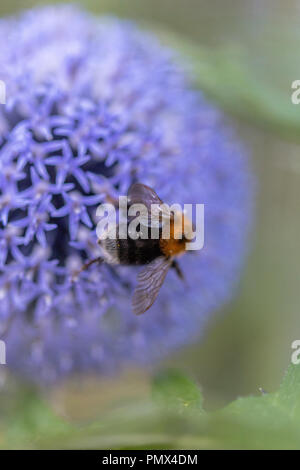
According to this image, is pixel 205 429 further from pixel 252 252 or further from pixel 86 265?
pixel 252 252

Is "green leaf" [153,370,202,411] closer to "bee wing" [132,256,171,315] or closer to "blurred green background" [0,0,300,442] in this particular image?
"bee wing" [132,256,171,315]

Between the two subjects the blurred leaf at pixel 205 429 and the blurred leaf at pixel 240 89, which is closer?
the blurred leaf at pixel 205 429

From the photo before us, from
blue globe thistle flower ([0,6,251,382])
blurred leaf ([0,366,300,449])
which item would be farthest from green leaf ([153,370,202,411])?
blue globe thistle flower ([0,6,251,382])

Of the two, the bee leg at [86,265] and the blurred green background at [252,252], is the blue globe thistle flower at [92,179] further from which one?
the blurred green background at [252,252]

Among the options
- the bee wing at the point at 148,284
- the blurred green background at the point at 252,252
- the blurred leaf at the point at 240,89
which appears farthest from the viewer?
the blurred green background at the point at 252,252

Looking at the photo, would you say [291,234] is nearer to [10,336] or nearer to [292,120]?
[292,120]

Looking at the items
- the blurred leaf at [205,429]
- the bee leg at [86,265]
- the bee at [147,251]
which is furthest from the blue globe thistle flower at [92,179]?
the blurred leaf at [205,429]
